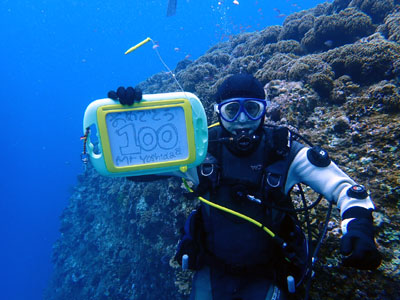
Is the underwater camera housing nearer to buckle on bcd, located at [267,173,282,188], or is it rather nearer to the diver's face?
the diver's face

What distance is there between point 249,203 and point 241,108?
1118 mm

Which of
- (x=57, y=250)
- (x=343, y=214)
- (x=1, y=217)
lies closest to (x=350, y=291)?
(x=343, y=214)

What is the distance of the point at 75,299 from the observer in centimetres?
1228

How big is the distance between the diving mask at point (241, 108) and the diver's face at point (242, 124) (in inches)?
1.8

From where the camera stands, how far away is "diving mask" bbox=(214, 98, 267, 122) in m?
2.33

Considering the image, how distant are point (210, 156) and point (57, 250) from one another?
67.4 ft

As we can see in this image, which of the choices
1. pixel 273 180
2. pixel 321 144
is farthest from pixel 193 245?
pixel 321 144

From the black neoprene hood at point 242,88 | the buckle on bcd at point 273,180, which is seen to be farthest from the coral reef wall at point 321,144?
the black neoprene hood at point 242,88

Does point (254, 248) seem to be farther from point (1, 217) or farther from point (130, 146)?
point (1, 217)

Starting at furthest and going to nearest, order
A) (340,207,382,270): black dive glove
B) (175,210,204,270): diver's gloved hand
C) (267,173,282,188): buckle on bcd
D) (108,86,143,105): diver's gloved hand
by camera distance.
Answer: (175,210,204,270): diver's gloved hand, (267,173,282,188): buckle on bcd, (108,86,143,105): diver's gloved hand, (340,207,382,270): black dive glove

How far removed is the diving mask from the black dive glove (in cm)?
136

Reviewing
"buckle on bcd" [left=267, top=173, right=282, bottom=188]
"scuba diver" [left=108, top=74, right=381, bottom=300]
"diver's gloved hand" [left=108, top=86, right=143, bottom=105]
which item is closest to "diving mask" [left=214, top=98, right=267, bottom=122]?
"scuba diver" [left=108, top=74, right=381, bottom=300]

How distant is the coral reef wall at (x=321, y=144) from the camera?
249cm

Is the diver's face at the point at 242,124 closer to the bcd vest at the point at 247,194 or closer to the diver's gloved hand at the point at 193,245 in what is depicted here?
the bcd vest at the point at 247,194
